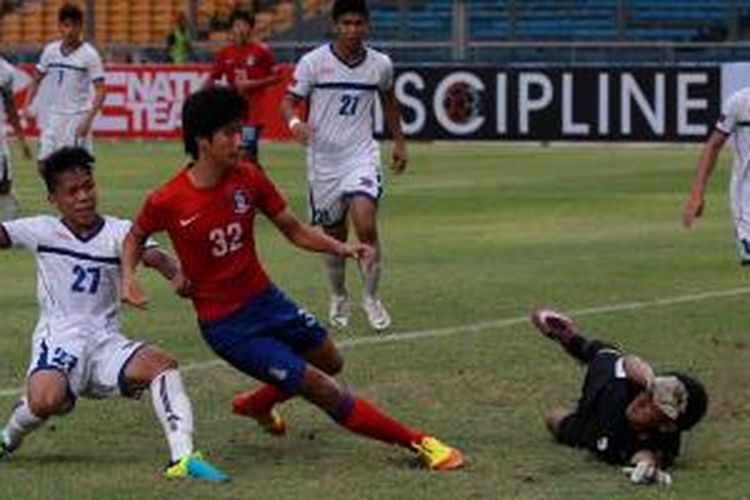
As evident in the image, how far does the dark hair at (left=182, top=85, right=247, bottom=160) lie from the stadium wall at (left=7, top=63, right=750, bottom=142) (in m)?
24.7

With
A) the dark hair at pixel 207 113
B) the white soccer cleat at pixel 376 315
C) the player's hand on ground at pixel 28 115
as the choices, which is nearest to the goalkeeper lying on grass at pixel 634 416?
the dark hair at pixel 207 113

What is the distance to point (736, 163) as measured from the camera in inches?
583

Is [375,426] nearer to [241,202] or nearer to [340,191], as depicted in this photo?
[241,202]

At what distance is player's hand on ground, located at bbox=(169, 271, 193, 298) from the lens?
10.2 m

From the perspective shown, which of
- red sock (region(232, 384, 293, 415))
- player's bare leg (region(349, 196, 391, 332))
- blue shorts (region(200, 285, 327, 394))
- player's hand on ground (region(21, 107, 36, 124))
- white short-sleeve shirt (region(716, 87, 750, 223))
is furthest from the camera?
player's hand on ground (region(21, 107, 36, 124))

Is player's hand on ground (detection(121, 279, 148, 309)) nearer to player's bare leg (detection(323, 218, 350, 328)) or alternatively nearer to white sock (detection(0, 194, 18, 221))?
player's bare leg (detection(323, 218, 350, 328))

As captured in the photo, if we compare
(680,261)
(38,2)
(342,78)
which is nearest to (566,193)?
(680,261)

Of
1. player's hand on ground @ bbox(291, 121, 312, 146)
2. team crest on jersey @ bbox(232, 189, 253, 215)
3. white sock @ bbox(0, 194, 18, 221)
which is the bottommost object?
white sock @ bbox(0, 194, 18, 221)

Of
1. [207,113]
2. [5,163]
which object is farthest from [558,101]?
[207,113]

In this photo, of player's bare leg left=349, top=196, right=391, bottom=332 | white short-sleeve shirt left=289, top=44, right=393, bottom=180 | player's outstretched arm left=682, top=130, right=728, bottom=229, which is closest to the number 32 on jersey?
player's outstretched arm left=682, top=130, right=728, bottom=229

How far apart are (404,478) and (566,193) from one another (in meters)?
18.1

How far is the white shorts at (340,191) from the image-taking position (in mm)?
15648

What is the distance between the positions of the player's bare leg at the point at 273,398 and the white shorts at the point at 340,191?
4404mm

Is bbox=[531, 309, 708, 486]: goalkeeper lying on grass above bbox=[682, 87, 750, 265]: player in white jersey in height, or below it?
below
